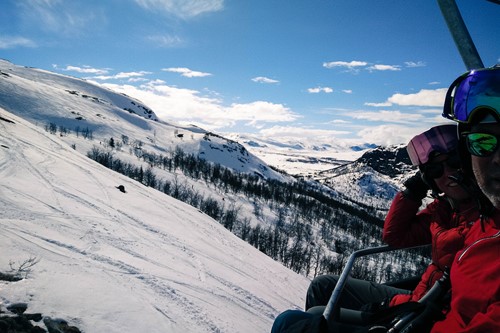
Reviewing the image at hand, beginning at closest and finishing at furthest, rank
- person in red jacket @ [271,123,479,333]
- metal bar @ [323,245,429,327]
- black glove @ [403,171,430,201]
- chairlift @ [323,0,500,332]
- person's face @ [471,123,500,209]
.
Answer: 1. person's face @ [471,123,500,209]
2. chairlift @ [323,0,500,332]
3. metal bar @ [323,245,429,327]
4. person in red jacket @ [271,123,479,333]
5. black glove @ [403,171,430,201]

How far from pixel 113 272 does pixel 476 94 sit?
7.34 m

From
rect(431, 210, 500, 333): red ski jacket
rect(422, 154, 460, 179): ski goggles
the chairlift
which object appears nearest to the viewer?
rect(431, 210, 500, 333): red ski jacket

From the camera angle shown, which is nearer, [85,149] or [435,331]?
[435,331]

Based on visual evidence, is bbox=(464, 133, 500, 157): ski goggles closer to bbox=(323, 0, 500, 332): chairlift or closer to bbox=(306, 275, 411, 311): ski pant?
bbox=(323, 0, 500, 332): chairlift

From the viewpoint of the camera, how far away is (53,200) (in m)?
11.8

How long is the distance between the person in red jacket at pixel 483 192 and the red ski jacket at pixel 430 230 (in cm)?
117

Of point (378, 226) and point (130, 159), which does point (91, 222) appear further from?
point (378, 226)

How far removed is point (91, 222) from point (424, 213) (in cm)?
1022

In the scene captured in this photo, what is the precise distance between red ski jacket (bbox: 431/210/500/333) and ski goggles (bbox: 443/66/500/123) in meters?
0.69

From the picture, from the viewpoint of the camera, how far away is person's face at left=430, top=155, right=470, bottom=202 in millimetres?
3084

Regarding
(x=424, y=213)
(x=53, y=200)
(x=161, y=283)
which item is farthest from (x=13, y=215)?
(x=424, y=213)

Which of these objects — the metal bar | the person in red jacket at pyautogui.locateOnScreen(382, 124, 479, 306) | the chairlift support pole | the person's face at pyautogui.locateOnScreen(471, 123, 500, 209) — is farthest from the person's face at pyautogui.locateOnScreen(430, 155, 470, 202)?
the person's face at pyautogui.locateOnScreen(471, 123, 500, 209)

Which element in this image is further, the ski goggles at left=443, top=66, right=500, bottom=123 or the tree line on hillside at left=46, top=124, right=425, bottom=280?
the tree line on hillside at left=46, top=124, right=425, bottom=280

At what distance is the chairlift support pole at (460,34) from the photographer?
2.10 metres
